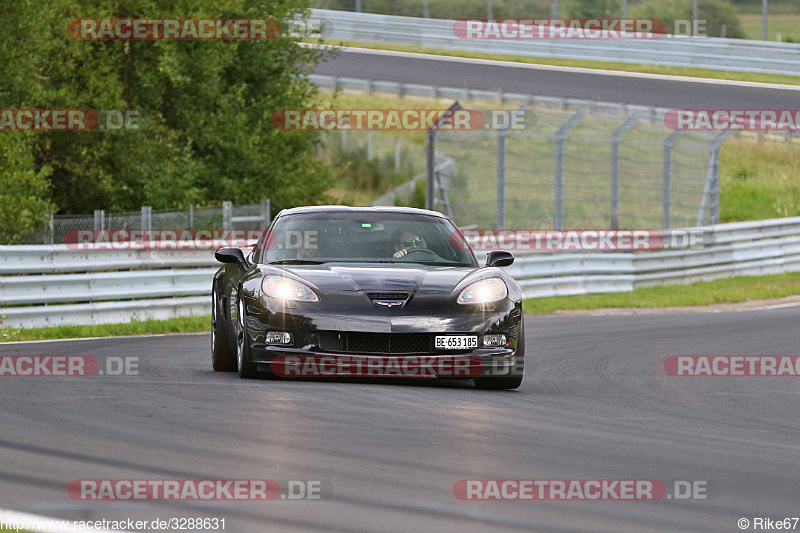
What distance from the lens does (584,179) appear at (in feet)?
116

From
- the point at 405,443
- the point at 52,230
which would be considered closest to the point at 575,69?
the point at 52,230

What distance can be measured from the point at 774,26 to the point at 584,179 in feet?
41.8

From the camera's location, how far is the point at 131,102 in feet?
82.0

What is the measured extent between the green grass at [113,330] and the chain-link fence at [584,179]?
868 centimetres

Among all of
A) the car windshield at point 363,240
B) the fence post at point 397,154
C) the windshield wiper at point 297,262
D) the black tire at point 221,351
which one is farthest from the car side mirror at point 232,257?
the fence post at point 397,154

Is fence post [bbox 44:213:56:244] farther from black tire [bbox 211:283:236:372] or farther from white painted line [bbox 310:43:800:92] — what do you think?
white painted line [bbox 310:43:800:92]

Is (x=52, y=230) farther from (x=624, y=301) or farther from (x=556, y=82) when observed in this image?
(x=556, y=82)

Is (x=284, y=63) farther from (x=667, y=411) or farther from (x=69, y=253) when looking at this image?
(x=667, y=411)

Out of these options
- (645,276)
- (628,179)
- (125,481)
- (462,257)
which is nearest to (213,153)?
(645,276)

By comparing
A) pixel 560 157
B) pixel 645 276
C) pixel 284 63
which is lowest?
pixel 645 276

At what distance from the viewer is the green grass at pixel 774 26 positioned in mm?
41412

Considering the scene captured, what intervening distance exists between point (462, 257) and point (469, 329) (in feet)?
4.41

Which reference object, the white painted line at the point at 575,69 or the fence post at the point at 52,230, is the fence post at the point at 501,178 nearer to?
the fence post at the point at 52,230

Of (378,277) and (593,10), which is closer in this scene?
(378,277)
